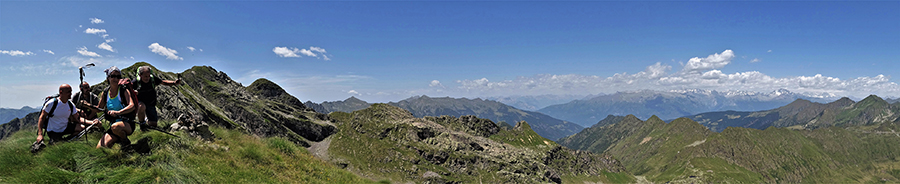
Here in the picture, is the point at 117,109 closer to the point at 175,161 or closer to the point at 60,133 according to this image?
the point at 60,133

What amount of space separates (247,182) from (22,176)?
5.75 metres

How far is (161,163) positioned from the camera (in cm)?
1203

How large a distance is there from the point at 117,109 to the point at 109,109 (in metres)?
0.22

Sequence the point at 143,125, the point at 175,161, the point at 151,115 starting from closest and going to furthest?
the point at 175,161, the point at 143,125, the point at 151,115

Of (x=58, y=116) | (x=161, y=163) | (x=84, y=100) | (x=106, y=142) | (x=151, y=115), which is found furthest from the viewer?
(x=151, y=115)

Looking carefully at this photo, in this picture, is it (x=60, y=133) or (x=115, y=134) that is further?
(x=115, y=134)

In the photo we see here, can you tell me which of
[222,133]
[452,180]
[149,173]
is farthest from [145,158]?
[452,180]

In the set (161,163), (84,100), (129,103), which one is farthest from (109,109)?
(161,163)

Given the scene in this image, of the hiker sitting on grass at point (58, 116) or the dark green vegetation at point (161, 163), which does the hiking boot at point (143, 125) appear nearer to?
the dark green vegetation at point (161, 163)

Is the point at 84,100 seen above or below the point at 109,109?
above

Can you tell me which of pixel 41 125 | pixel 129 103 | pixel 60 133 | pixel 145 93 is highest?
pixel 145 93

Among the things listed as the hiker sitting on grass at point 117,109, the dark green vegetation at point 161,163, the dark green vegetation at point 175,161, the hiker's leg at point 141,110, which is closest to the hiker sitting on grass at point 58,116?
the dark green vegetation at point 161,163

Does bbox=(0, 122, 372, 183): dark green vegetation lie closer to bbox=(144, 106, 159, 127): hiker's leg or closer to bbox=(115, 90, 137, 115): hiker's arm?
bbox=(144, 106, 159, 127): hiker's leg

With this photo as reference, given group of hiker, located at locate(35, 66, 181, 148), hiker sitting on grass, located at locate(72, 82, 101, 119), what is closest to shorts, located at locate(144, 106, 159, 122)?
group of hiker, located at locate(35, 66, 181, 148)
